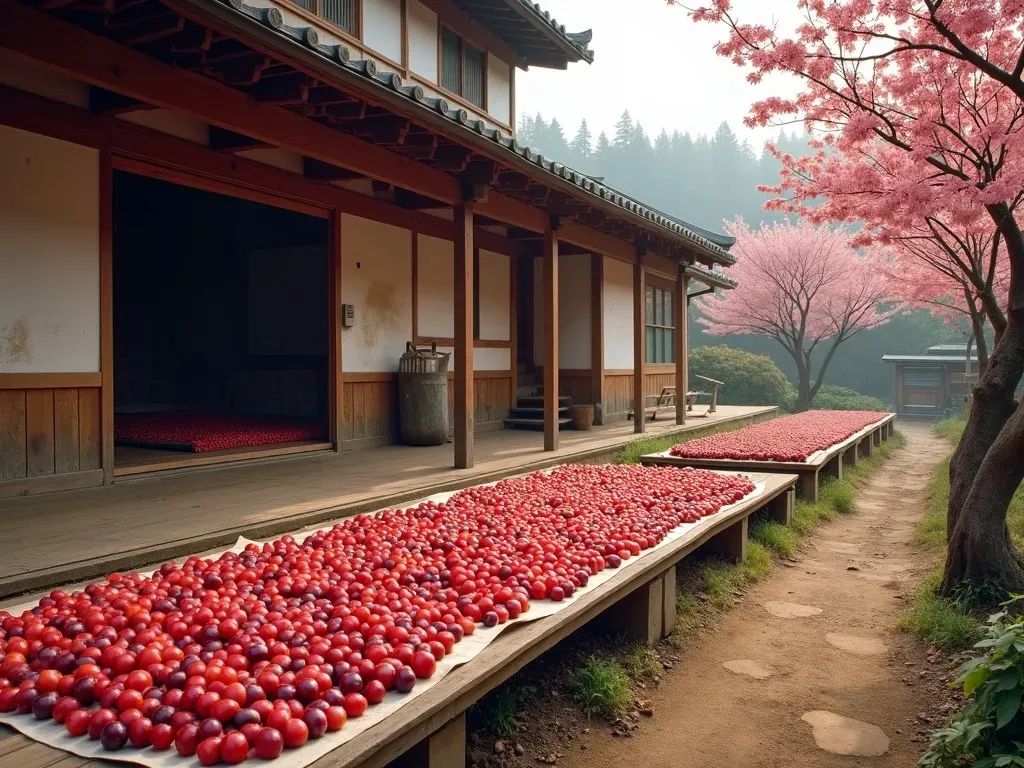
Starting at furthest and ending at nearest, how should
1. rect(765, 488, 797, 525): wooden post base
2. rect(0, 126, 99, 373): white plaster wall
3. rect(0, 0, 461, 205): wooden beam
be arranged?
rect(765, 488, 797, 525): wooden post base < rect(0, 126, 99, 373): white plaster wall < rect(0, 0, 461, 205): wooden beam

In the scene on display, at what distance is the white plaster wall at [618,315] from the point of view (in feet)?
38.3

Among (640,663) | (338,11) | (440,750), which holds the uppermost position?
(338,11)

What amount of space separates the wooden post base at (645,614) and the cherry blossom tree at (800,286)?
20.5 metres

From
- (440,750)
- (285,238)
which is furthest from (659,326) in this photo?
(440,750)

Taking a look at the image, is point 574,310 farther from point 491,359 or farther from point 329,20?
point 329,20

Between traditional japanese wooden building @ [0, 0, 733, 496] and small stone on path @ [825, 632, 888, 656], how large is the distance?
323 centimetres

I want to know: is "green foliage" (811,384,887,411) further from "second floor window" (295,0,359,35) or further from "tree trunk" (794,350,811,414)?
"second floor window" (295,0,359,35)

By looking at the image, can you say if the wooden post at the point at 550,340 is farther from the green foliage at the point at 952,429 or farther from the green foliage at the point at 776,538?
the green foliage at the point at 952,429

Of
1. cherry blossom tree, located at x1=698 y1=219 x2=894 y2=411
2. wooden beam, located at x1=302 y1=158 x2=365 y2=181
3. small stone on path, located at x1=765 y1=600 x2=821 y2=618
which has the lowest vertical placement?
small stone on path, located at x1=765 y1=600 x2=821 y2=618

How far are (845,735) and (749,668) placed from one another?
68 centimetres

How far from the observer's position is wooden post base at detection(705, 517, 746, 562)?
5.13 m

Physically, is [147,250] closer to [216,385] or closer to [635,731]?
[216,385]

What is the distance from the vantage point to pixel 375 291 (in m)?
7.91

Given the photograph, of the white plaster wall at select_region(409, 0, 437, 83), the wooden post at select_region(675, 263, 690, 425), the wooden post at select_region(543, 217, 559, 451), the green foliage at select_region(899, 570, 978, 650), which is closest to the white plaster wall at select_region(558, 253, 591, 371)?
the wooden post at select_region(675, 263, 690, 425)
